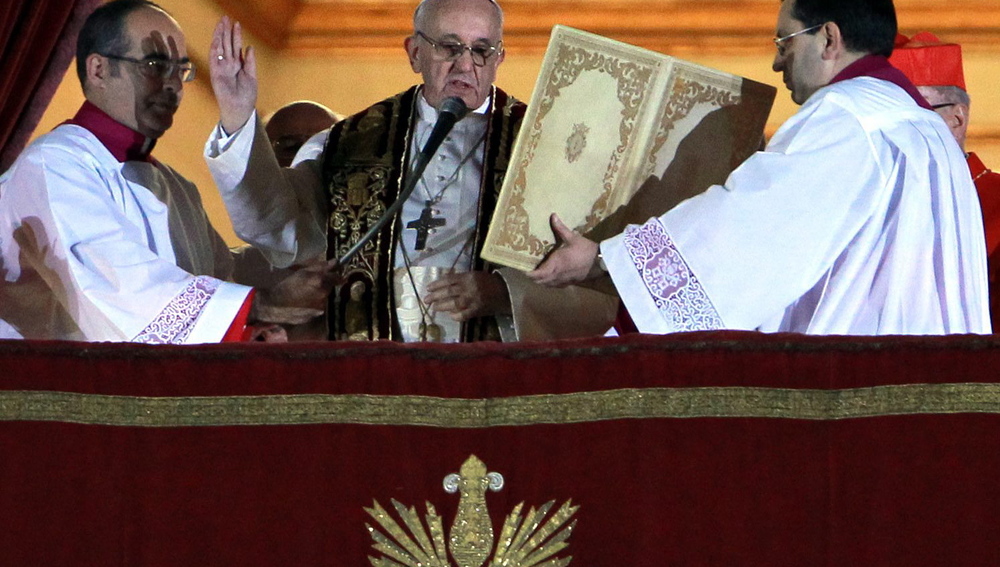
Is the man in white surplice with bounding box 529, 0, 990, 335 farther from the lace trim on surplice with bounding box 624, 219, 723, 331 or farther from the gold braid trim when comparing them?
the gold braid trim

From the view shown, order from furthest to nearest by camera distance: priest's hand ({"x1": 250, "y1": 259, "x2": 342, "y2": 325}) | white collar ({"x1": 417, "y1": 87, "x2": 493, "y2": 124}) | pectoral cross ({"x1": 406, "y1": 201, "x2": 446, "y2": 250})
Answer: white collar ({"x1": 417, "y1": 87, "x2": 493, "y2": 124}), pectoral cross ({"x1": 406, "y1": 201, "x2": 446, "y2": 250}), priest's hand ({"x1": 250, "y1": 259, "x2": 342, "y2": 325})

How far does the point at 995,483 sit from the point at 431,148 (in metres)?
1.38

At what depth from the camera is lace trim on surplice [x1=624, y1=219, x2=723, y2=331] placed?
3119 mm

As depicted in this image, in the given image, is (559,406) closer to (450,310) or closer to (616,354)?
(616,354)

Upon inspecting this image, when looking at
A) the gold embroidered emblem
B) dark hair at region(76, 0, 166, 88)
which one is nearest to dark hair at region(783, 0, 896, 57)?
the gold embroidered emblem

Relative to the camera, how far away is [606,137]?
3420 millimetres

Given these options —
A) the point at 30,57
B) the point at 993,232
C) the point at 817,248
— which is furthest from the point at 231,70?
the point at 993,232

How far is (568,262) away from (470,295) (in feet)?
1.44

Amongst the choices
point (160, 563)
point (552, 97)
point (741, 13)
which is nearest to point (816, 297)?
point (552, 97)

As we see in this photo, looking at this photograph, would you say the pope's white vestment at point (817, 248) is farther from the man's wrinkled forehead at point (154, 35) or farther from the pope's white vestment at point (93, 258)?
the man's wrinkled forehead at point (154, 35)

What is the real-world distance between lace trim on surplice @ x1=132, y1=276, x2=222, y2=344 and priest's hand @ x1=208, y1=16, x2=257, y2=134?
47 cm

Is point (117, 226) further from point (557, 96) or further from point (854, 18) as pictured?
point (854, 18)

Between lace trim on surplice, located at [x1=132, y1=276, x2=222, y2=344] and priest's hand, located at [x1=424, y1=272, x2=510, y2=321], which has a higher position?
priest's hand, located at [x1=424, y1=272, x2=510, y2=321]

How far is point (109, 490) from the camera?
247 centimetres
